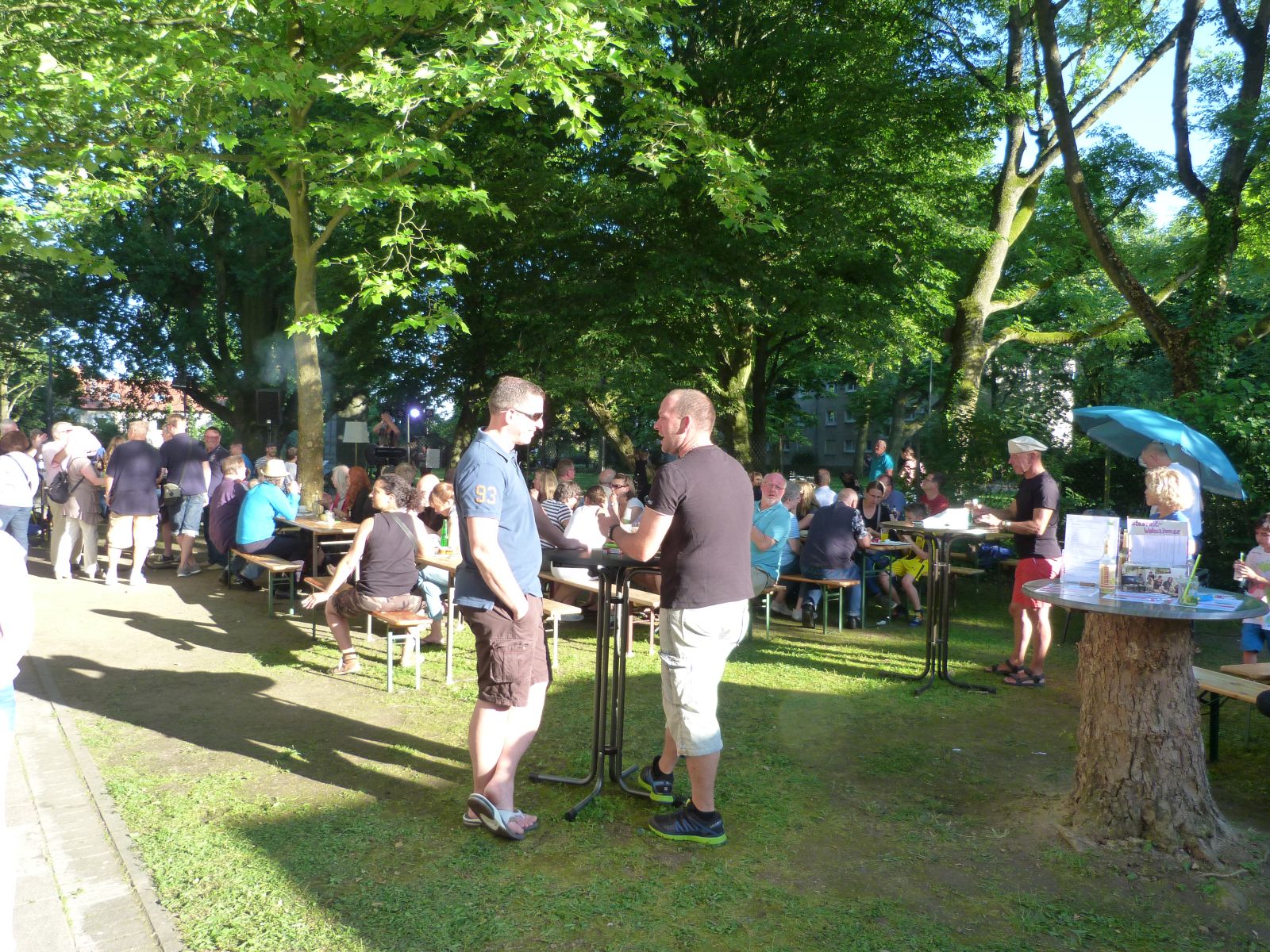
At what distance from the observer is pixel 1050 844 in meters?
4.23

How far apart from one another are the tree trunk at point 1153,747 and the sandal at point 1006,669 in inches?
125

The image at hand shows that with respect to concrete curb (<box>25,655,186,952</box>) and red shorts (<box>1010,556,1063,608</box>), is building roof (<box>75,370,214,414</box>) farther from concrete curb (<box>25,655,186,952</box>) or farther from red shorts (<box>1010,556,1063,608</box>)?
red shorts (<box>1010,556,1063,608</box>)

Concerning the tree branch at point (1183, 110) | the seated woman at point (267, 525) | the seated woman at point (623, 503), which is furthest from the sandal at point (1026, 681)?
the tree branch at point (1183, 110)

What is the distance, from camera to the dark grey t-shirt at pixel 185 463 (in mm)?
11820

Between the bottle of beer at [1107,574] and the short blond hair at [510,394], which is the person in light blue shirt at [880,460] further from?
the short blond hair at [510,394]

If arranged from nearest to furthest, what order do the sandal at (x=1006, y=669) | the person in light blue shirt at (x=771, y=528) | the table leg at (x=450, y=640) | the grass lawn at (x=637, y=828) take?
the grass lawn at (x=637, y=828) → the table leg at (x=450, y=640) → the sandal at (x=1006, y=669) → the person in light blue shirt at (x=771, y=528)

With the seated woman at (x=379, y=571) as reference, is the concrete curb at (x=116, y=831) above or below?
below

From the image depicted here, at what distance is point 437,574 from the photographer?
7859mm

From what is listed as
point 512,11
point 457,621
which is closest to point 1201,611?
point 457,621

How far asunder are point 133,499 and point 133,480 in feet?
0.70

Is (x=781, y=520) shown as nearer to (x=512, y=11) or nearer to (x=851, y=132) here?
(x=512, y=11)

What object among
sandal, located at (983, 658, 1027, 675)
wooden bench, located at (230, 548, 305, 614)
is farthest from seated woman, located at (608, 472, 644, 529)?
sandal, located at (983, 658, 1027, 675)

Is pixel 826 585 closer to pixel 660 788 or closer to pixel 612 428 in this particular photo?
pixel 660 788

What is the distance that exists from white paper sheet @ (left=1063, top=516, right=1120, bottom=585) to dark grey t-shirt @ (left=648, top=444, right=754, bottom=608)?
5.47 ft
